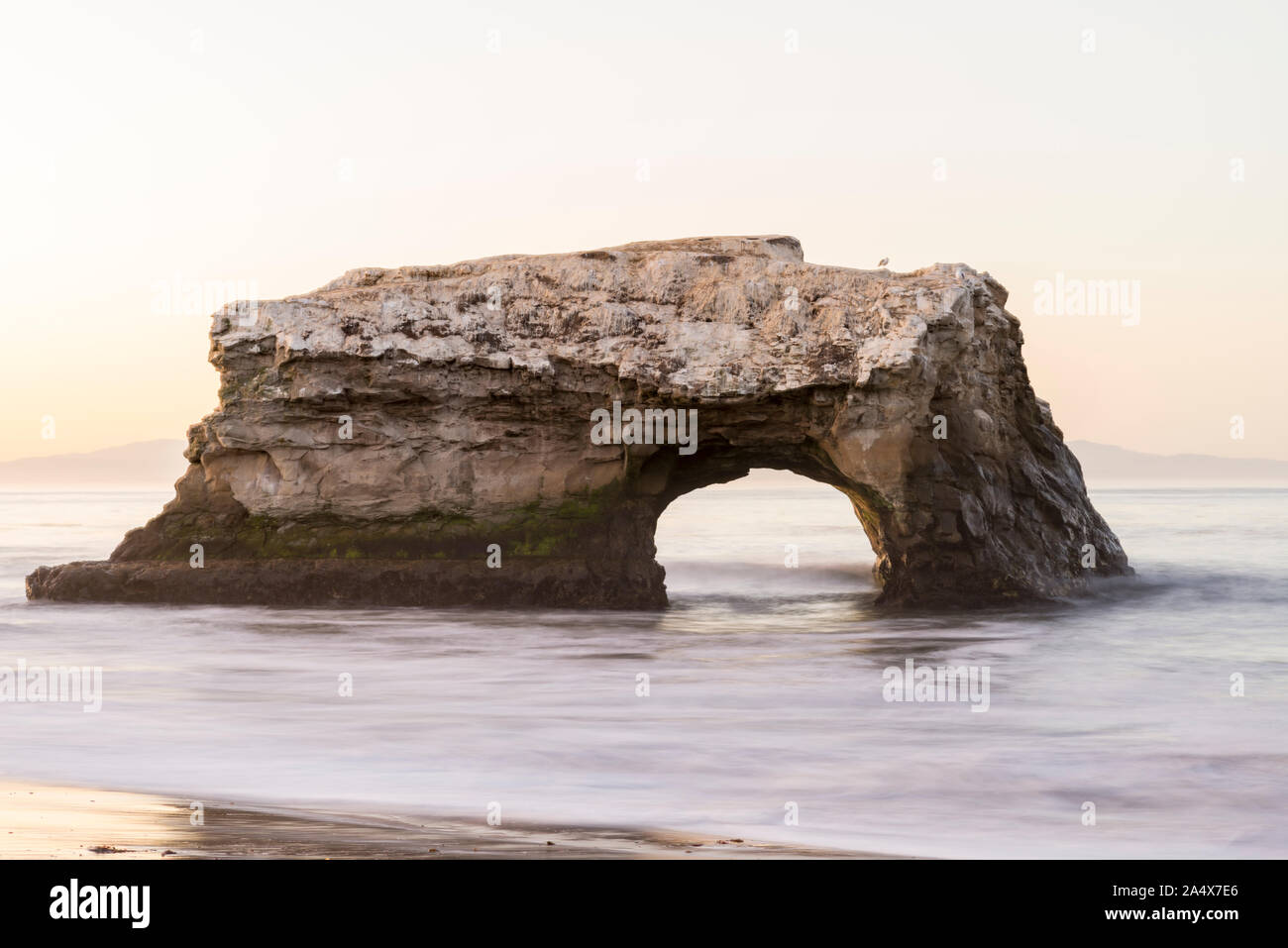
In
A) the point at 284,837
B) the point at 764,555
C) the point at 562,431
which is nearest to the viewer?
the point at 284,837

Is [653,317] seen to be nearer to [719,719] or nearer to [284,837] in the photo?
[719,719]

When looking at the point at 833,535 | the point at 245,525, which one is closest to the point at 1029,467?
the point at 245,525

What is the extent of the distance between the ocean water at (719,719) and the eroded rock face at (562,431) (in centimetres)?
88

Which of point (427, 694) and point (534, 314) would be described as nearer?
point (427, 694)

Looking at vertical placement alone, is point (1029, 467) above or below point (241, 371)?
below

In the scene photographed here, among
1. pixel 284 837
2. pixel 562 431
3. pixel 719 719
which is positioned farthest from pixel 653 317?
pixel 284 837

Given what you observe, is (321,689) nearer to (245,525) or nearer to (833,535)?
(245,525)

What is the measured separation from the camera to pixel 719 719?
12.4 m

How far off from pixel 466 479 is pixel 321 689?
21.2 feet

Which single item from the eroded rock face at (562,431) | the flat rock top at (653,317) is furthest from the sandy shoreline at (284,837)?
the flat rock top at (653,317)

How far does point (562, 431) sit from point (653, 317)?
230 centimetres
